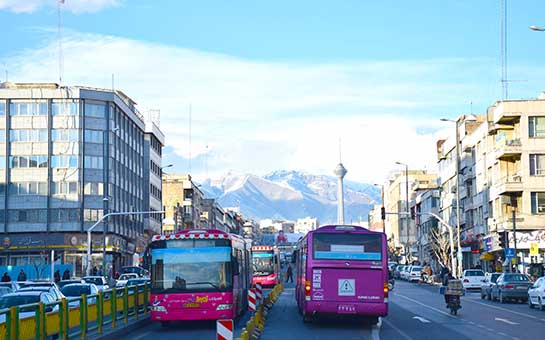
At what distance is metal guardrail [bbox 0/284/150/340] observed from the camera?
16.6 metres

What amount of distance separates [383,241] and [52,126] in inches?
2667

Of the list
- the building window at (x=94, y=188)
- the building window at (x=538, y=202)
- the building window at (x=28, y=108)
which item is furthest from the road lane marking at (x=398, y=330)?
the building window at (x=28, y=108)

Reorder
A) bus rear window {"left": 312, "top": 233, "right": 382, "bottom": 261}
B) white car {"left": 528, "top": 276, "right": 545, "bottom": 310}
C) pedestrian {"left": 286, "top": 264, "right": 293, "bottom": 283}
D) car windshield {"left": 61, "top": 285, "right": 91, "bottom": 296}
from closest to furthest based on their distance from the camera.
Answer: bus rear window {"left": 312, "top": 233, "right": 382, "bottom": 261} < car windshield {"left": 61, "top": 285, "right": 91, "bottom": 296} < white car {"left": 528, "top": 276, "right": 545, "bottom": 310} < pedestrian {"left": 286, "top": 264, "right": 293, "bottom": 283}

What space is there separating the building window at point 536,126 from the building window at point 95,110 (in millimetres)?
42169

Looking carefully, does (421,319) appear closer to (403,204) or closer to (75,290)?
(75,290)

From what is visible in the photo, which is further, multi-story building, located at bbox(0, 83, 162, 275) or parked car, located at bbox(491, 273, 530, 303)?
multi-story building, located at bbox(0, 83, 162, 275)

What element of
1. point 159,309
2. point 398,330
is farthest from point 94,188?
point 398,330

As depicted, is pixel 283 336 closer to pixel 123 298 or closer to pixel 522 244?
pixel 123 298

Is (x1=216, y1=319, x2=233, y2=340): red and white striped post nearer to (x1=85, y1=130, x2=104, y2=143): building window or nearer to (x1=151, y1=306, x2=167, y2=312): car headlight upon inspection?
(x1=151, y1=306, x2=167, y2=312): car headlight

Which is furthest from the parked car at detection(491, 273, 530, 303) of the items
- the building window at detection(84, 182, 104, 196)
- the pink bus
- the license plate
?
the building window at detection(84, 182, 104, 196)

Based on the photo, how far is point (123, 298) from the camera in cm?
2747

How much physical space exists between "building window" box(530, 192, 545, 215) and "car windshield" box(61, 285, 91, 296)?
45.8 m

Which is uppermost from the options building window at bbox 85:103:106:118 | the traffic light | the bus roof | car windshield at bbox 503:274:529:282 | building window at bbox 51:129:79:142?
building window at bbox 85:103:106:118

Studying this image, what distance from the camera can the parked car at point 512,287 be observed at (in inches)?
1813
